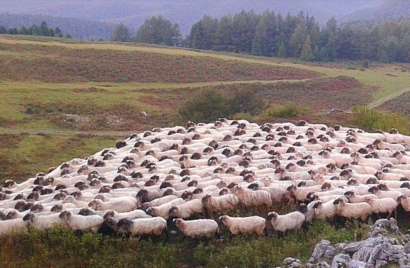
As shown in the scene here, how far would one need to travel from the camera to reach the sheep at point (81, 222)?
12430 millimetres

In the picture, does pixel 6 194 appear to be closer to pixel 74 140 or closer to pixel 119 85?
pixel 74 140

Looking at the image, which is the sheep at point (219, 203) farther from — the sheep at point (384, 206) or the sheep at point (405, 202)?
the sheep at point (405, 202)

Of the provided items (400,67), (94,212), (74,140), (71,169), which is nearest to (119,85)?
(74,140)

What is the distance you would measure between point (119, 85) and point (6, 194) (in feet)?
160

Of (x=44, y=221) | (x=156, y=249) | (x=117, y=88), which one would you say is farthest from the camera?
(x=117, y=88)

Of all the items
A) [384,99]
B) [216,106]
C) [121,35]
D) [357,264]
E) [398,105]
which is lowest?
[384,99]

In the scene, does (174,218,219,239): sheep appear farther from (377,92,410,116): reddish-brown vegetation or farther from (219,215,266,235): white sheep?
(377,92,410,116): reddish-brown vegetation

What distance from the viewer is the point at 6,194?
1509 cm

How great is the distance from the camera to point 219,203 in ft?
43.6

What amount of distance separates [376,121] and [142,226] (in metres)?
19.2

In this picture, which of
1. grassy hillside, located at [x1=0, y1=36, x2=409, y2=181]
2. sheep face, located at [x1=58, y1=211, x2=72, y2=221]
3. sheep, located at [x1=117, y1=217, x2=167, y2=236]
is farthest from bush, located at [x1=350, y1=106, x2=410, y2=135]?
sheep face, located at [x1=58, y1=211, x2=72, y2=221]

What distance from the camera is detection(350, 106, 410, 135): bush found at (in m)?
27.2

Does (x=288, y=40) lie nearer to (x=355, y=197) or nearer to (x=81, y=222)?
(x=355, y=197)

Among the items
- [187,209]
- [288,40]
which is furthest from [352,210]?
[288,40]
